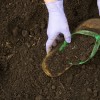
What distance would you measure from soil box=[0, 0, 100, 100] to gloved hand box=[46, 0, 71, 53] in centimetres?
12

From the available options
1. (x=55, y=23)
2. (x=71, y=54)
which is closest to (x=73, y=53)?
(x=71, y=54)

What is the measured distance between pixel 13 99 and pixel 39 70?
0.76 feet

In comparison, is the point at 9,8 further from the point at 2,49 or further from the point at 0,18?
the point at 2,49

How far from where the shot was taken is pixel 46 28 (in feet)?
6.58

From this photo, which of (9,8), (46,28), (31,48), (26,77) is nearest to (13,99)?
(26,77)

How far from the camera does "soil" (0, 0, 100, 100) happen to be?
184cm

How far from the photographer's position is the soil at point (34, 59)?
184cm

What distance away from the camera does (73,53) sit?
5.91ft

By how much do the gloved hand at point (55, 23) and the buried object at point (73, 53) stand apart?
55 millimetres

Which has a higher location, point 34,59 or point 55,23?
point 55,23

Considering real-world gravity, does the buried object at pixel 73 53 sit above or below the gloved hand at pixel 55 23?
below

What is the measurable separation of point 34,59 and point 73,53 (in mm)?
263

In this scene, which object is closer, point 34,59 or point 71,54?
point 71,54

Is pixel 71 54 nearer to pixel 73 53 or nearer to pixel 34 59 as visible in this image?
pixel 73 53
